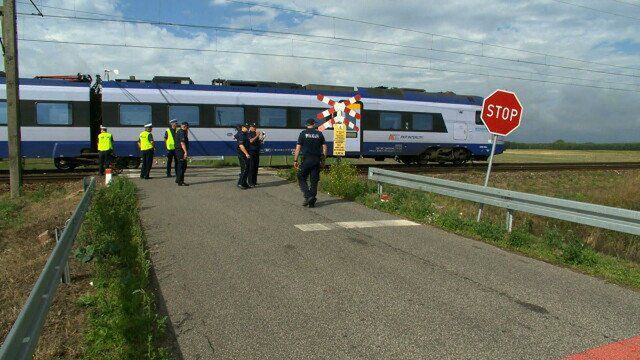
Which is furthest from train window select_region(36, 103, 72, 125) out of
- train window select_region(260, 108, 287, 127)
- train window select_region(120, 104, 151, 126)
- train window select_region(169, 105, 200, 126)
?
train window select_region(260, 108, 287, 127)

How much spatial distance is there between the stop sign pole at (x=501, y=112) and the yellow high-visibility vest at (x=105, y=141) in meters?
11.4

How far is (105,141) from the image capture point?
47.9ft

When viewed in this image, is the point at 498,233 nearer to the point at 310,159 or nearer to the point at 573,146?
the point at 310,159

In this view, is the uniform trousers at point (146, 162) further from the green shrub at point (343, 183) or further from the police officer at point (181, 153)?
the green shrub at point (343, 183)

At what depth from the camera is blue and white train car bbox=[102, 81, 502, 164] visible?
681 inches

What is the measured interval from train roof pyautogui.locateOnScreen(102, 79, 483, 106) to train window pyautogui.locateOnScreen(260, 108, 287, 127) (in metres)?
0.74

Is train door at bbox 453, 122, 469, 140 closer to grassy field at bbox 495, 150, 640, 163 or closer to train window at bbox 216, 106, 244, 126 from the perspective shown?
train window at bbox 216, 106, 244, 126

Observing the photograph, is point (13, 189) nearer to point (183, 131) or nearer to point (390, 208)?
point (183, 131)

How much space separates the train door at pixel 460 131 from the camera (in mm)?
21766

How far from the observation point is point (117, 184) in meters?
9.78

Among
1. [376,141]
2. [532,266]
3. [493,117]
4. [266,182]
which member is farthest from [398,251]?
[376,141]

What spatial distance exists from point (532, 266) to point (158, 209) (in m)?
6.21

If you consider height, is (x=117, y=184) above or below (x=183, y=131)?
below

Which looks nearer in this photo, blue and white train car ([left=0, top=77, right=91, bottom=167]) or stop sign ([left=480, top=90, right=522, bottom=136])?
stop sign ([left=480, top=90, right=522, bottom=136])
